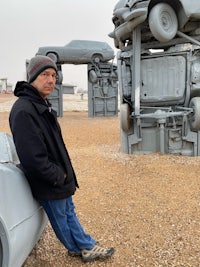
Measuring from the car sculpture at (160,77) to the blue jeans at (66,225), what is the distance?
11.6 ft

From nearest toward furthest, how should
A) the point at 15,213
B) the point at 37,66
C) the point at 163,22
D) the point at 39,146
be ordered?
the point at 15,213 → the point at 39,146 → the point at 37,66 → the point at 163,22

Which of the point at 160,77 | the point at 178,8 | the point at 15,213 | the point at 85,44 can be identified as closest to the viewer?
the point at 15,213

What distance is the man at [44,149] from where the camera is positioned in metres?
2.03

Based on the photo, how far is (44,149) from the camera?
206cm

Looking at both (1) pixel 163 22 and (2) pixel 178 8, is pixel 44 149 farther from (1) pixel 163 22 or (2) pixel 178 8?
(2) pixel 178 8

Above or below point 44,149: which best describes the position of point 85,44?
above

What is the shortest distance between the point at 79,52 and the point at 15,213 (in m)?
12.2

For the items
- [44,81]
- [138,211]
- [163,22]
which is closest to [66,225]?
[44,81]

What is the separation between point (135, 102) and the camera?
19.2ft

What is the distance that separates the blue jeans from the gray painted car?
12.9 ft

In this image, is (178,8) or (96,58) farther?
(96,58)

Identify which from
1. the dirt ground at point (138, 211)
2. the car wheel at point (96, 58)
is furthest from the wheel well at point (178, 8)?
the car wheel at point (96, 58)

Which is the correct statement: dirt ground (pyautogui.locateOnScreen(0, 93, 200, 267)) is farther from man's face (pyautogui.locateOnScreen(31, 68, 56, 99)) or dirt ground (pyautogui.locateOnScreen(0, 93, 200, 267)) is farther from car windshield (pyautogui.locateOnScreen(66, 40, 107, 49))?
car windshield (pyautogui.locateOnScreen(66, 40, 107, 49))

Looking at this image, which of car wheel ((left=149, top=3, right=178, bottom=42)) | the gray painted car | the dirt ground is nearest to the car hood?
the gray painted car
